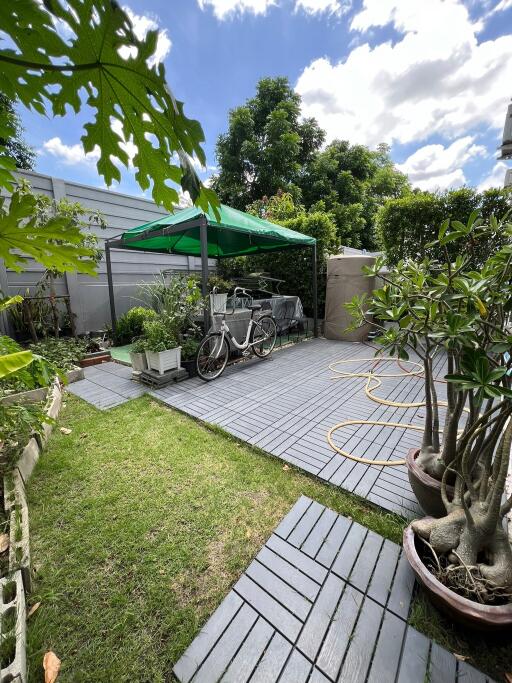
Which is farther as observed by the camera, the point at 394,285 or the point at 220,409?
the point at 220,409

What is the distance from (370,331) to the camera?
22.2ft

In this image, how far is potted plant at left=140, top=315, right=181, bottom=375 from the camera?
409cm

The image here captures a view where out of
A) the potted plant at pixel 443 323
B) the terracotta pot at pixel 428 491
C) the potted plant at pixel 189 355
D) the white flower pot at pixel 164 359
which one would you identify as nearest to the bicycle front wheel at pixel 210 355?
the potted plant at pixel 189 355

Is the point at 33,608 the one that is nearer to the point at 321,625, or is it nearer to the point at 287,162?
the point at 321,625

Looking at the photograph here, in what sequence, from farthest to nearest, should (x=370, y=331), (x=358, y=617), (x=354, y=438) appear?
1. (x=370, y=331)
2. (x=354, y=438)
3. (x=358, y=617)

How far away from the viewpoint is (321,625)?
1264 mm

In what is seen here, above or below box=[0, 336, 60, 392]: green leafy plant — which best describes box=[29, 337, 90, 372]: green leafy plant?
below

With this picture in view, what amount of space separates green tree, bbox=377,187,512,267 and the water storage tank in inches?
25.6

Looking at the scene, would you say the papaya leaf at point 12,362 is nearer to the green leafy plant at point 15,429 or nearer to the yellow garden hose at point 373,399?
the green leafy plant at point 15,429

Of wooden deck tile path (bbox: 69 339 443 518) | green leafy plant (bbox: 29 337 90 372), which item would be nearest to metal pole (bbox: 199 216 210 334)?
wooden deck tile path (bbox: 69 339 443 518)

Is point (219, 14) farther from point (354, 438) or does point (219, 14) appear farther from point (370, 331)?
point (354, 438)

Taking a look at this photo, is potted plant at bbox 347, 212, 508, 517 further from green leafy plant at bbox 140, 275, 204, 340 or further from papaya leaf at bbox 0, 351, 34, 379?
green leafy plant at bbox 140, 275, 204, 340

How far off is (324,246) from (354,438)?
5982 mm

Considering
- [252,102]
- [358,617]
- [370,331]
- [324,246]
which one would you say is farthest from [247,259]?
[252,102]
